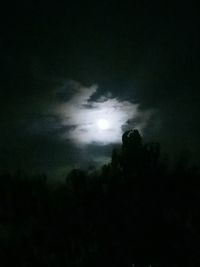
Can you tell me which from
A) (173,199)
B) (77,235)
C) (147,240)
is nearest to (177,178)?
(173,199)

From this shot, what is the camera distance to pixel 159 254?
39781 millimetres

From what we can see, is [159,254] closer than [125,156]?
Yes

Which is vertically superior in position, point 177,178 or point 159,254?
point 177,178

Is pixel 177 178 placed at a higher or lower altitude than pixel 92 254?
higher

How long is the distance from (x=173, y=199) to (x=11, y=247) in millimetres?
12633

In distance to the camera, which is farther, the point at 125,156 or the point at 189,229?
the point at 125,156

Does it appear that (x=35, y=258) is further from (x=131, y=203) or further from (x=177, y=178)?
(x=177, y=178)

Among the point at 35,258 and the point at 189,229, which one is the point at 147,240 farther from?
the point at 35,258

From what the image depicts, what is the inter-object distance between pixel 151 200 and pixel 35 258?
31.4 feet

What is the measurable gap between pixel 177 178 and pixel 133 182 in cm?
377

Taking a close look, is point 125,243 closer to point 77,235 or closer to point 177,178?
point 77,235

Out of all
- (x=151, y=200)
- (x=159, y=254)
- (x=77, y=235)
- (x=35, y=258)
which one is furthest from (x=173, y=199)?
(x=35, y=258)

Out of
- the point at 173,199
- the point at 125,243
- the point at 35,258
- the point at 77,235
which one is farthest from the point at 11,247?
the point at 173,199

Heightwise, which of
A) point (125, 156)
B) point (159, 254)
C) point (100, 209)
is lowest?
point (159, 254)
